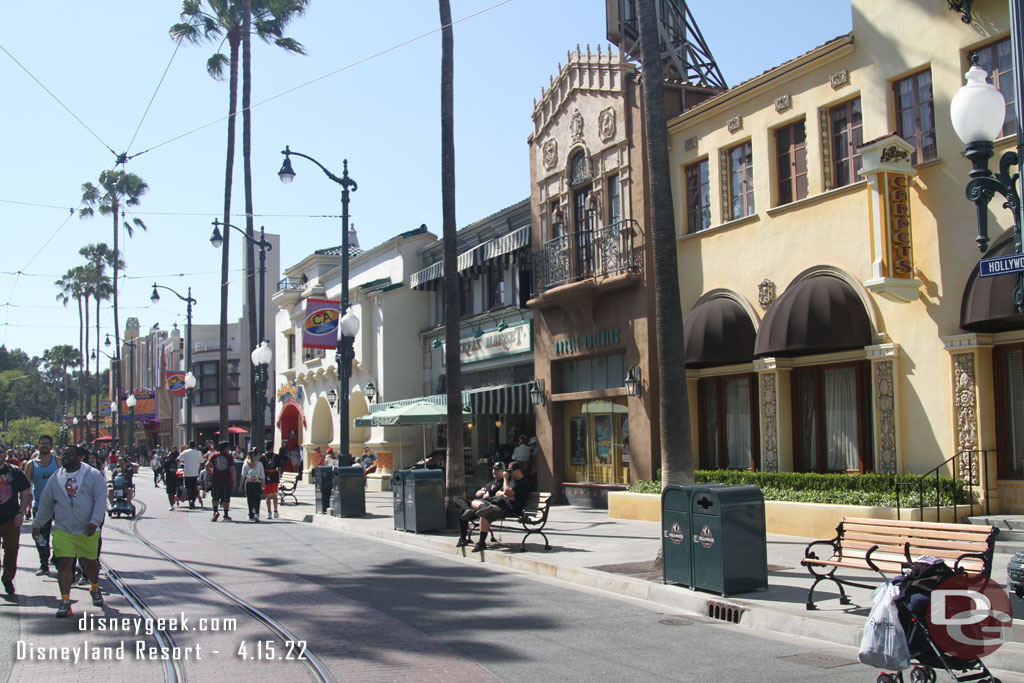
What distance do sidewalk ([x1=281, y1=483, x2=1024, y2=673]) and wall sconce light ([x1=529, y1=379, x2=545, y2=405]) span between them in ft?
12.2

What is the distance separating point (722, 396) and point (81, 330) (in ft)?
221

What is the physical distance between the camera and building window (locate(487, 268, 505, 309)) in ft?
91.6

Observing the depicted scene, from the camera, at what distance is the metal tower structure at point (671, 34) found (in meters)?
23.6

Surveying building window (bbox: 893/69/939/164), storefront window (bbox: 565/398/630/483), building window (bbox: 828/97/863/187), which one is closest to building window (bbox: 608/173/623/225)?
storefront window (bbox: 565/398/630/483)

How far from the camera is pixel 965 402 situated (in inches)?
547

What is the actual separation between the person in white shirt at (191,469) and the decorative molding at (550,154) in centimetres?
1223

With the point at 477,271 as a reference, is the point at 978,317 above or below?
below

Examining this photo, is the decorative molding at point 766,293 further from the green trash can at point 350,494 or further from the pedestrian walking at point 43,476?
the pedestrian walking at point 43,476

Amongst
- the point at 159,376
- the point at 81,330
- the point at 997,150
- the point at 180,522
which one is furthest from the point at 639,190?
the point at 159,376

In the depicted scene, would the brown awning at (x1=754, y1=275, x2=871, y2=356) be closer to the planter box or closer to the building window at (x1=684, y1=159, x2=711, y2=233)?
the planter box

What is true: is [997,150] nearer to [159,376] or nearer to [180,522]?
[180,522]

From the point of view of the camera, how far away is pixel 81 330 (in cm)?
7375

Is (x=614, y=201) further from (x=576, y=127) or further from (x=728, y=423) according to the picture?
(x=728, y=423)

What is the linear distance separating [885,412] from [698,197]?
6.89 m
